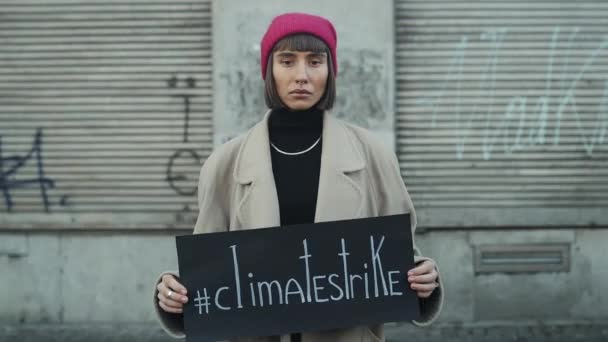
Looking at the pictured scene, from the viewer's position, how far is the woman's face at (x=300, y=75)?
2354mm

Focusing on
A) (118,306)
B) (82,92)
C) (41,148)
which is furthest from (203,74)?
(118,306)

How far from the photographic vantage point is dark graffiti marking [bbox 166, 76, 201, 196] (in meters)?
6.54

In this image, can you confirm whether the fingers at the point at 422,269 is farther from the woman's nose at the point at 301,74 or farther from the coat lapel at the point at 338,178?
the woman's nose at the point at 301,74

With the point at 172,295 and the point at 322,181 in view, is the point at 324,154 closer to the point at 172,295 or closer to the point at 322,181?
the point at 322,181

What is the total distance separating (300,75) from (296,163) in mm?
305

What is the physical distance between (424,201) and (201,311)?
4.46 m

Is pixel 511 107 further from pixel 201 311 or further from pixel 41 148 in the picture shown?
pixel 201 311

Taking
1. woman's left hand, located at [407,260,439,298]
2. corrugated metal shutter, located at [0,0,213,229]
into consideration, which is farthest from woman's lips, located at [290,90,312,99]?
corrugated metal shutter, located at [0,0,213,229]

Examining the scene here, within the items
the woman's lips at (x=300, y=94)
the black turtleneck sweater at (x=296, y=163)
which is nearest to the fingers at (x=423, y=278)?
the black turtleneck sweater at (x=296, y=163)

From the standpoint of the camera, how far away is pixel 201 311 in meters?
2.29

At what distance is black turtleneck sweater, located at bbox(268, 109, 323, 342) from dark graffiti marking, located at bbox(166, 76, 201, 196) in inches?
Result: 163

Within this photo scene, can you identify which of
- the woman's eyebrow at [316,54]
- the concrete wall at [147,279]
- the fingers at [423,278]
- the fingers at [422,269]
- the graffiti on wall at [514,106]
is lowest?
the concrete wall at [147,279]

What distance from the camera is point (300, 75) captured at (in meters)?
2.33

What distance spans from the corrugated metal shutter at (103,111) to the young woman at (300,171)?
13.6 feet
